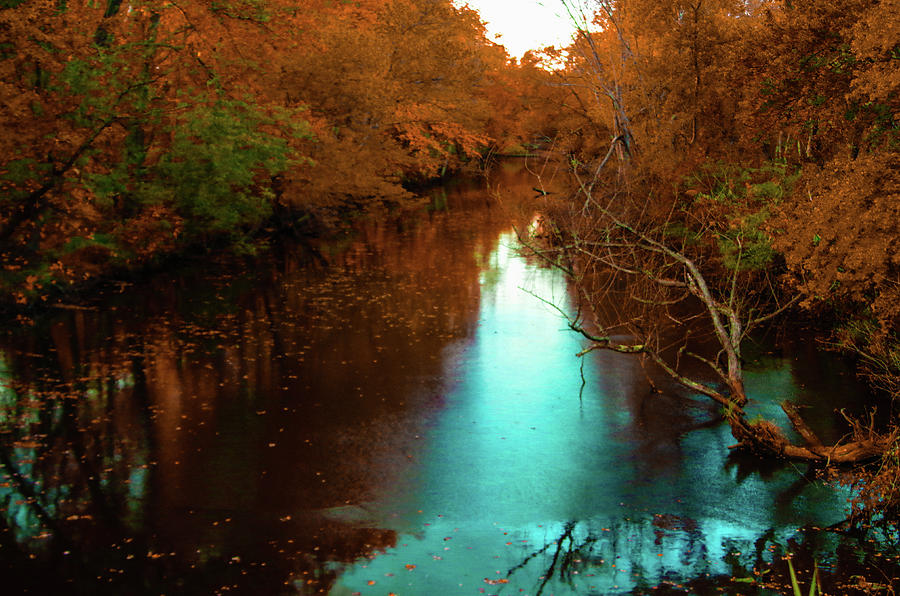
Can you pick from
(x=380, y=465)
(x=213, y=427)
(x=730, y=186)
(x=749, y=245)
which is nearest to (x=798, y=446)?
(x=749, y=245)

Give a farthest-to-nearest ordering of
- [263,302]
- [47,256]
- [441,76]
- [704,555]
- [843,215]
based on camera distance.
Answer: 1. [441,76]
2. [263,302]
3. [47,256]
4. [843,215]
5. [704,555]

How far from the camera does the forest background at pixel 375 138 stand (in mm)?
11688

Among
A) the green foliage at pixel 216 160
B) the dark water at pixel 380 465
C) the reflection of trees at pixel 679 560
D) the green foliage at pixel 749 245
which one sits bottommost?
the reflection of trees at pixel 679 560

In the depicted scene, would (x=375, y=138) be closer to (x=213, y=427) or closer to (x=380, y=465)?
(x=213, y=427)

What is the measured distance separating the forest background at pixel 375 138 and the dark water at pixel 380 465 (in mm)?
1847

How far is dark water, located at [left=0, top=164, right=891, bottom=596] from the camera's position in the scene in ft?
27.2

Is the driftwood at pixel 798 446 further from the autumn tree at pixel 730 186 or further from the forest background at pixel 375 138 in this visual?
the forest background at pixel 375 138

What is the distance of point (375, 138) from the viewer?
113ft

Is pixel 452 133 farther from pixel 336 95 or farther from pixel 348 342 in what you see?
pixel 348 342

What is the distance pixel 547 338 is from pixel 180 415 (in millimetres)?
7943

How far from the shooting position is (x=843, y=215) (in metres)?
10.7

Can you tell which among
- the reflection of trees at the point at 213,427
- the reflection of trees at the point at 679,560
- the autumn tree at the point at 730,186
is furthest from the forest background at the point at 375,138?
the reflection of trees at the point at 213,427

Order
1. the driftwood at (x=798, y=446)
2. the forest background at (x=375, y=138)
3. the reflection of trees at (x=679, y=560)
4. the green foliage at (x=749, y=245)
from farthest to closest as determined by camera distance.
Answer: the green foliage at (x=749, y=245) < the forest background at (x=375, y=138) < the driftwood at (x=798, y=446) < the reflection of trees at (x=679, y=560)

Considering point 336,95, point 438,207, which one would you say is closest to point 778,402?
point 336,95
